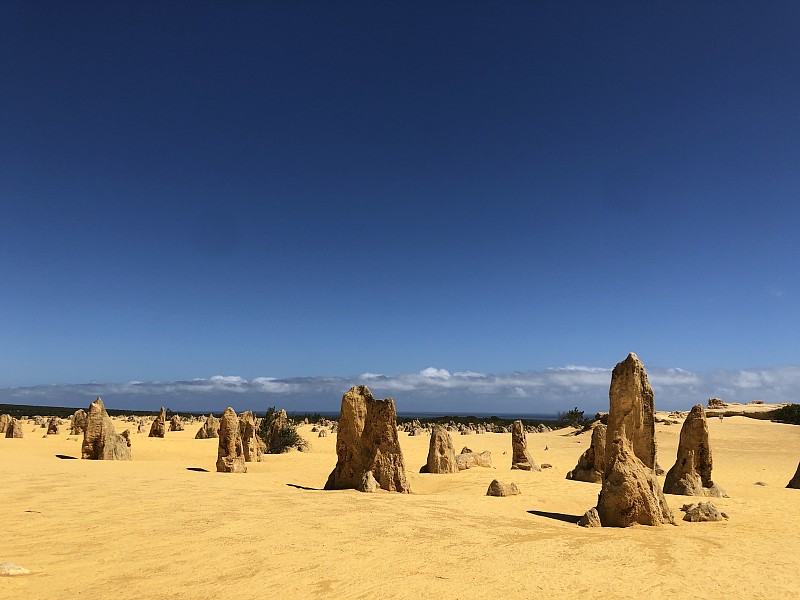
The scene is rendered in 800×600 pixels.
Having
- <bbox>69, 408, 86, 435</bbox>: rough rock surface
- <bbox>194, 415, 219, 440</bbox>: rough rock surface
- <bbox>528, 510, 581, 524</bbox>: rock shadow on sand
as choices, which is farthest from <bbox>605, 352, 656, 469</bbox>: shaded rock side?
<bbox>69, 408, 86, 435</bbox>: rough rock surface

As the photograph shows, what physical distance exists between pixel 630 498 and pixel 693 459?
7.04m

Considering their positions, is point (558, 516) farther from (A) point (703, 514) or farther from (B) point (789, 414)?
(B) point (789, 414)

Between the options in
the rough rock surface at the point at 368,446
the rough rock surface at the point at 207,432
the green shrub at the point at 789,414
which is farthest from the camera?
the green shrub at the point at 789,414

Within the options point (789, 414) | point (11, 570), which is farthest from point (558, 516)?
point (789, 414)

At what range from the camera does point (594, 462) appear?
59.9 ft

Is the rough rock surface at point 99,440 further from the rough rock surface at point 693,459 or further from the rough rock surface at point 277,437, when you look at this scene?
the rough rock surface at point 693,459

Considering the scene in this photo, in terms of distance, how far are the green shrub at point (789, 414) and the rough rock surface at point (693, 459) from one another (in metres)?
37.1

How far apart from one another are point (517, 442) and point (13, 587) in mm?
19344

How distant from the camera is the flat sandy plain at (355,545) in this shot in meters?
6.32

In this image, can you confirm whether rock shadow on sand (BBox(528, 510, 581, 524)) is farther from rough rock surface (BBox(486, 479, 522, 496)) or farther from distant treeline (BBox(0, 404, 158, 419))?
distant treeline (BBox(0, 404, 158, 419))

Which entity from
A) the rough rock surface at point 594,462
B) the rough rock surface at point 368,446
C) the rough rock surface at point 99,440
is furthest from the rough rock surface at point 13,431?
the rough rock surface at point 594,462

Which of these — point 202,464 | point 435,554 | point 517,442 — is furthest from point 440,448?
point 435,554

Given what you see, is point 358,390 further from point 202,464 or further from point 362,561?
point 202,464

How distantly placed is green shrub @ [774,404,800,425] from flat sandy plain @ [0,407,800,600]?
36.8 m
